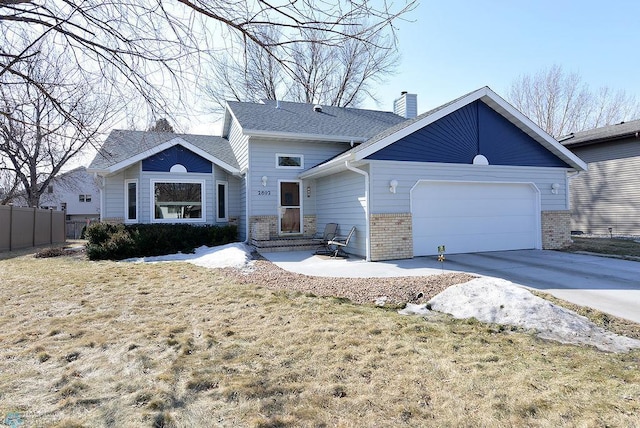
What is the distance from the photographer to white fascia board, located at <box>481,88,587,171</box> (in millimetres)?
10750

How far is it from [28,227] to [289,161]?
12503mm

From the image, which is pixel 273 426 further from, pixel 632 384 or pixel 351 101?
pixel 351 101

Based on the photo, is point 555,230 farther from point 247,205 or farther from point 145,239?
point 145,239

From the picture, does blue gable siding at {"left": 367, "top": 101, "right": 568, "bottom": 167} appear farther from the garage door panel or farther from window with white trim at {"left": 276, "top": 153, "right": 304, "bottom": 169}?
window with white trim at {"left": 276, "top": 153, "right": 304, "bottom": 169}

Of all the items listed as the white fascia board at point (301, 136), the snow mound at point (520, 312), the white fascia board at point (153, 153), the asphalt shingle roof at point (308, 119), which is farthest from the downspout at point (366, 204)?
the white fascia board at point (153, 153)

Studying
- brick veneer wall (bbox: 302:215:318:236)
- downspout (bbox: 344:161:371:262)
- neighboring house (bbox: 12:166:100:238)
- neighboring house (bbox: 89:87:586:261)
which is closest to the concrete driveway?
downspout (bbox: 344:161:371:262)

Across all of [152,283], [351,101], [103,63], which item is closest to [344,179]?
[152,283]

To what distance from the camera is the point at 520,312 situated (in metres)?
4.61

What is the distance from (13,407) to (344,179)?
9617 mm

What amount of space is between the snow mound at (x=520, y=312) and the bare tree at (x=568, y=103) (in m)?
28.6

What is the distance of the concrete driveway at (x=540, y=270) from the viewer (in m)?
5.75

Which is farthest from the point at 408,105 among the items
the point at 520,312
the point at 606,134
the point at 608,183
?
the point at 520,312

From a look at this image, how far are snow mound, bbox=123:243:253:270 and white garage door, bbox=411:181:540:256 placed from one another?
482 centimetres

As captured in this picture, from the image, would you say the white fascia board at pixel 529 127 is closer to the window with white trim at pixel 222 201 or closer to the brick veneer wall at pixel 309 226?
the brick veneer wall at pixel 309 226
